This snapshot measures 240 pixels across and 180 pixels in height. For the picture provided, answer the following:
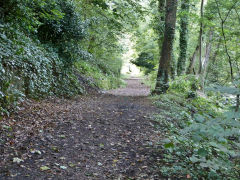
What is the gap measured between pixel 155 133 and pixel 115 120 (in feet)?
4.50

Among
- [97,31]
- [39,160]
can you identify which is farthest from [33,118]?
[97,31]

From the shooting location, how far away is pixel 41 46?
337 inches

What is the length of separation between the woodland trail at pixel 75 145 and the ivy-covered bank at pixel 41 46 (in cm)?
74

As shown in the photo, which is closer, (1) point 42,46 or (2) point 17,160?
(2) point 17,160

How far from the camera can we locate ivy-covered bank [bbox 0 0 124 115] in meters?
5.71

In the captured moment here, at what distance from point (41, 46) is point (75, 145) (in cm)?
554

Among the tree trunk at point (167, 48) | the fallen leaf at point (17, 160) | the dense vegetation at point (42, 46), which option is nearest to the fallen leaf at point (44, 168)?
the fallen leaf at point (17, 160)

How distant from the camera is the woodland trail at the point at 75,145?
326 centimetres

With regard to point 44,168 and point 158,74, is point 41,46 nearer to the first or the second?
point 158,74

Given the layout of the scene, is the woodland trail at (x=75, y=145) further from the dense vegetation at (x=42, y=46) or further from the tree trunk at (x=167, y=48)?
the tree trunk at (x=167, y=48)

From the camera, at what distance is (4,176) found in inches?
111

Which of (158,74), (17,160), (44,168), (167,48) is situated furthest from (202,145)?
(167,48)

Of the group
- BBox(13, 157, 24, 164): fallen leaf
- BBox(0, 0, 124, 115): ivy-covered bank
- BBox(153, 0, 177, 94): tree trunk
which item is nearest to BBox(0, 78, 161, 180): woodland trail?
BBox(13, 157, 24, 164): fallen leaf

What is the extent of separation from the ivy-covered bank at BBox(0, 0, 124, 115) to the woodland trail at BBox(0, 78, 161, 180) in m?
0.74
